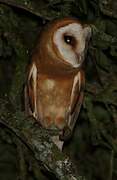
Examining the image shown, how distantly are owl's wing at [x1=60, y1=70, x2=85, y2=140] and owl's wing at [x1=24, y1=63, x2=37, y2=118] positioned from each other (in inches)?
5.3

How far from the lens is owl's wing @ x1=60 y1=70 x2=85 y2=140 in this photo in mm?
2168

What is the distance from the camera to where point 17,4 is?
2041mm

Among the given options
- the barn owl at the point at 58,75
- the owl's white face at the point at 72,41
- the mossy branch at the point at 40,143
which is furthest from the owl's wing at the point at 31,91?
the mossy branch at the point at 40,143

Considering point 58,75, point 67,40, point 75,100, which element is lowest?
point 75,100

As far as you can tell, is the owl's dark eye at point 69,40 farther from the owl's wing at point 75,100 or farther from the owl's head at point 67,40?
the owl's wing at point 75,100

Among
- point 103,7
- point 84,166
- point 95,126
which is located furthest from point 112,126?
point 84,166

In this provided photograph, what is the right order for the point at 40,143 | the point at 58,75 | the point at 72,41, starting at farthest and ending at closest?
the point at 58,75, the point at 72,41, the point at 40,143

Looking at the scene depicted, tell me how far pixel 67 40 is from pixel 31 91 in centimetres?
27

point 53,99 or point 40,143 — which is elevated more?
point 40,143

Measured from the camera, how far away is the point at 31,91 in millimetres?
2197

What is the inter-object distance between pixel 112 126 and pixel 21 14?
1.99ft

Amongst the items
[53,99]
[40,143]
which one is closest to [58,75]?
[53,99]

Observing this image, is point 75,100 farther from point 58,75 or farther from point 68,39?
point 68,39

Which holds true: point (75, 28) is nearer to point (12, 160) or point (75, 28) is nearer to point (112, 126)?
point (112, 126)
